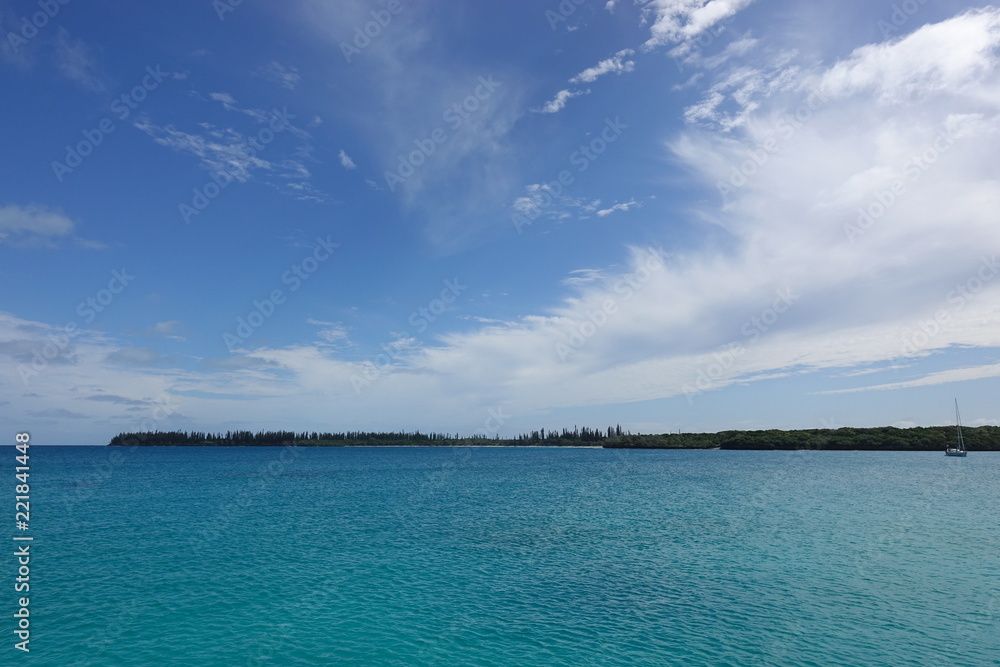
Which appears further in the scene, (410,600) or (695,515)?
(695,515)

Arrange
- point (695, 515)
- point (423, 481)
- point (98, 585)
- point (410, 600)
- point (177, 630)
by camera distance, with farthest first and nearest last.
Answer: point (423, 481) < point (695, 515) < point (98, 585) < point (410, 600) < point (177, 630)

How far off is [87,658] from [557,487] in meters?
68.2

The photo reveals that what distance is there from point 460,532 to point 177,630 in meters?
23.3

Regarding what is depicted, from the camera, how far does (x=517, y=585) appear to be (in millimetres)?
28172

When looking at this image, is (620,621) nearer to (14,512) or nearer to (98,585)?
(98,585)

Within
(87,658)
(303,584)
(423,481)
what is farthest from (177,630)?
(423,481)

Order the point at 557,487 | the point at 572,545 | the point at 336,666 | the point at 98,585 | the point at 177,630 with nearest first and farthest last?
the point at 336,666 < the point at 177,630 < the point at 98,585 < the point at 572,545 < the point at 557,487

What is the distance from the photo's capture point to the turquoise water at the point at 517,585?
66.4 ft

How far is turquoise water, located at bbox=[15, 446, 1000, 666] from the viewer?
66.4 ft

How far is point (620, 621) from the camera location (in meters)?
22.8

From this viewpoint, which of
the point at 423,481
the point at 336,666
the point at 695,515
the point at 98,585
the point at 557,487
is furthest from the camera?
the point at 423,481

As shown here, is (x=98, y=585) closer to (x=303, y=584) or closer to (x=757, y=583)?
(x=303, y=584)

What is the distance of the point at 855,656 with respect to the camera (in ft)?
63.7

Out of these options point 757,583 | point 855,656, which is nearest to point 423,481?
point 757,583
